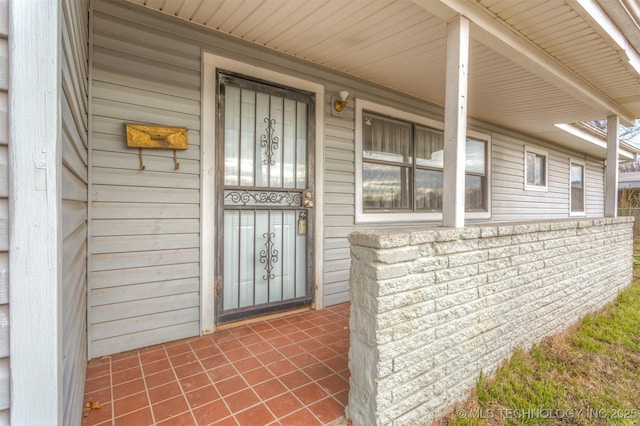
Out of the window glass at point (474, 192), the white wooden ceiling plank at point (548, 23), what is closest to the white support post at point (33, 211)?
the white wooden ceiling plank at point (548, 23)

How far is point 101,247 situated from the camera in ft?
7.59

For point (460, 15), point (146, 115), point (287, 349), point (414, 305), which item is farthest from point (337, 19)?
point (287, 349)

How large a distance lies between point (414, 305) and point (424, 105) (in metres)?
3.53

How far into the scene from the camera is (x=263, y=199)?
121 inches

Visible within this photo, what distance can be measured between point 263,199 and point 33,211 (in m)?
2.27

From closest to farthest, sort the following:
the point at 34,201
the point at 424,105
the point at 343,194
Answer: the point at 34,201 → the point at 343,194 → the point at 424,105

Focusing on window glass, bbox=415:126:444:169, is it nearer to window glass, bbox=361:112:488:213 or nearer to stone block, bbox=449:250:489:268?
window glass, bbox=361:112:488:213

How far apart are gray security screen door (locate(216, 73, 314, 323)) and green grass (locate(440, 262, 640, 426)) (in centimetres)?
186

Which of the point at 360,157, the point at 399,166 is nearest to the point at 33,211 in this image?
the point at 360,157

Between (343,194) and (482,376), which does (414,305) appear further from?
(343,194)

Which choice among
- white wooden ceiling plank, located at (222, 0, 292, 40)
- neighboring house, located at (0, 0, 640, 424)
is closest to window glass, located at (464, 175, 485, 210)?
neighboring house, located at (0, 0, 640, 424)

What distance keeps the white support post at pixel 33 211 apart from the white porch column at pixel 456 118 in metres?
2.13

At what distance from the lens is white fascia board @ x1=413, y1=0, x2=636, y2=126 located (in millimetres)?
2141

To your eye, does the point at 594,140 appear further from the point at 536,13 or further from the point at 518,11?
the point at 518,11
